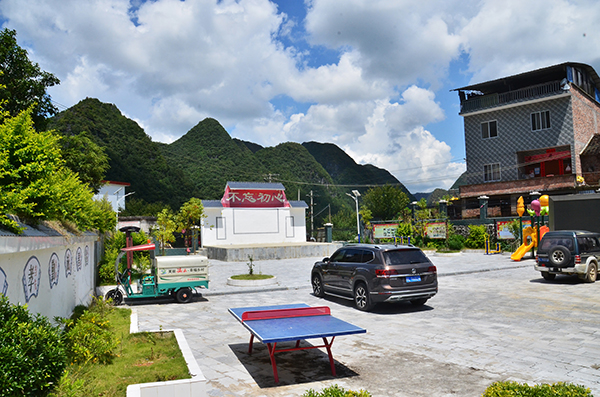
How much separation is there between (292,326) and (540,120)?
35.5m

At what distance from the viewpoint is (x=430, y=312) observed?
427 inches

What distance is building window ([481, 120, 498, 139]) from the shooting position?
37341mm

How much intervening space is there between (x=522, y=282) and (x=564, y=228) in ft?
24.9

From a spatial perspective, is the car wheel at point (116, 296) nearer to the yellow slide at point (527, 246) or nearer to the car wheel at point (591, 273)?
the car wheel at point (591, 273)

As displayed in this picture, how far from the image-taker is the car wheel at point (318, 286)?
13.3 m

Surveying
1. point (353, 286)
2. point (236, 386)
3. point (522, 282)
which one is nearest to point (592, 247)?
point (522, 282)

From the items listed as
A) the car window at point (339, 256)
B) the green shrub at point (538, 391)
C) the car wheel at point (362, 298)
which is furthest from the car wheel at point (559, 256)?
the green shrub at point (538, 391)

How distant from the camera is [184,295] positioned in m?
12.9

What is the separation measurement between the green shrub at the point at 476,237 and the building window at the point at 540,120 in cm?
1181

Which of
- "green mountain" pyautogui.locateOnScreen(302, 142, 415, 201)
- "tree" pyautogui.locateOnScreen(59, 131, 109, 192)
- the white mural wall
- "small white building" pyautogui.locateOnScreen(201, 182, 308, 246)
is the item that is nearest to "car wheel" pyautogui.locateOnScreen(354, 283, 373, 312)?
the white mural wall

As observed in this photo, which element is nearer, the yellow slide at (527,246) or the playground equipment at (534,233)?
the playground equipment at (534,233)

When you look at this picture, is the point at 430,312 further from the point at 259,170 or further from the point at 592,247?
the point at 259,170

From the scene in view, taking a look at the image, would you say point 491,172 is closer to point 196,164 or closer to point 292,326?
point 292,326

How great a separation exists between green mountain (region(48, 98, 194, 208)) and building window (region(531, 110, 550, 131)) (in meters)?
52.1
